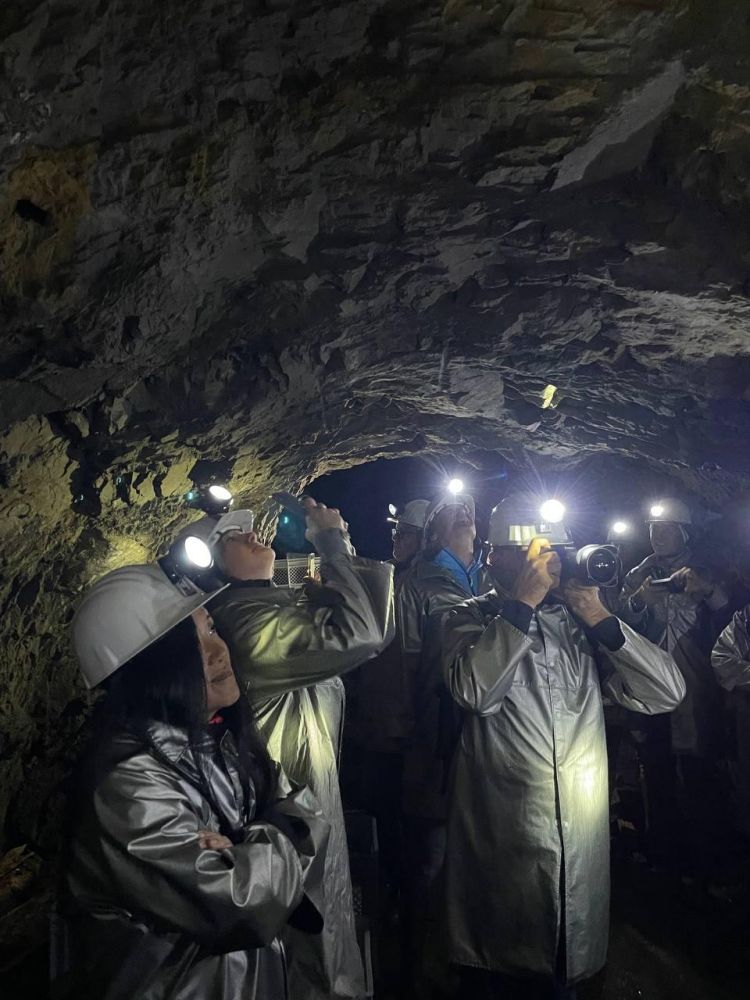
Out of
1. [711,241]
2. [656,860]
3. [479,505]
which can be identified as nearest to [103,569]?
[711,241]

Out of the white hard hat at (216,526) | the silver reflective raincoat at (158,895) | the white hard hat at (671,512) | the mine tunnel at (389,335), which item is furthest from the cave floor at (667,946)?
the white hard hat at (671,512)

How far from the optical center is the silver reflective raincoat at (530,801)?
7.23 feet

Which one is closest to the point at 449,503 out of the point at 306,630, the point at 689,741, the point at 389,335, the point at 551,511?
the point at 551,511

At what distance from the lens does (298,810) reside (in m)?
1.69

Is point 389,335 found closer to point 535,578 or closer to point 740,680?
point 535,578

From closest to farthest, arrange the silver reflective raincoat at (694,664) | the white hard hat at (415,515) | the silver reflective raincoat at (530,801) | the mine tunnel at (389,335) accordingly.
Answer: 1. the mine tunnel at (389,335)
2. the silver reflective raincoat at (530,801)
3. the silver reflective raincoat at (694,664)
4. the white hard hat at (415,515)

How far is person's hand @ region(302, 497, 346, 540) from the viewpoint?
275cm

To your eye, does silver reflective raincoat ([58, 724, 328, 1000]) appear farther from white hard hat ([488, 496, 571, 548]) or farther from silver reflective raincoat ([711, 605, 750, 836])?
silver reflective raincoat ([711, 605, 750, 836])

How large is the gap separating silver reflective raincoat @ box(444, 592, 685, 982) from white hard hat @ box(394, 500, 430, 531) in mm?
2094

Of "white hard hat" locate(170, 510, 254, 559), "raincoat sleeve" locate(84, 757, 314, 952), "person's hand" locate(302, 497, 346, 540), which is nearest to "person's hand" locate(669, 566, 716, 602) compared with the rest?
"person's hand" locate(302, 497, 346, 540)

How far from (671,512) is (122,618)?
188 inches

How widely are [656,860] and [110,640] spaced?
13.7 feet

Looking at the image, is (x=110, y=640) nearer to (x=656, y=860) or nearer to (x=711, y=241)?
(x=711, y=241)

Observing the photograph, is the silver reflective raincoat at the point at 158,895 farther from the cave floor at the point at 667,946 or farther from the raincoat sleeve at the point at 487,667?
the cave floor at the point at 667,946
